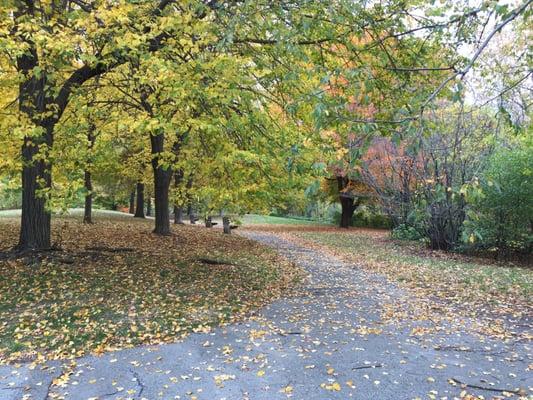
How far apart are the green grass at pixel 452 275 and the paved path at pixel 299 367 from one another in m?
2.63

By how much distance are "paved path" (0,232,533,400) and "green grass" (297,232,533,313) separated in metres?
2.63

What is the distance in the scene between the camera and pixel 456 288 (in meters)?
A: 9.51

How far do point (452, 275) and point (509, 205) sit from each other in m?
4.07

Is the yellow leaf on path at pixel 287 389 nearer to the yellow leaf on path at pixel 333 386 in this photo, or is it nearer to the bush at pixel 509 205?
the yellow leaf on path at pixel 333 386

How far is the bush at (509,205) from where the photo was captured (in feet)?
42.7

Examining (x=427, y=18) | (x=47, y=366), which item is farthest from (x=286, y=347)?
(x=427, y=18)

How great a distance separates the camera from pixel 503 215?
46.4 feet

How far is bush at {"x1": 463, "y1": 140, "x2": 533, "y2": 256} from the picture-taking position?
13.0 meters

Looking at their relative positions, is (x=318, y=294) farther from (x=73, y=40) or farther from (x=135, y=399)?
(x=73, y=40)

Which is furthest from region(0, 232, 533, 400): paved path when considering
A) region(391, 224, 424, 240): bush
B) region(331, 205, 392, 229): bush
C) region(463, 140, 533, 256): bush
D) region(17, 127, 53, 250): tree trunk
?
region(331, 205, 392, 229): bush

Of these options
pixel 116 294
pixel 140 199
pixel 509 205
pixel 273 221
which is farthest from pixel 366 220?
pixel 116 294

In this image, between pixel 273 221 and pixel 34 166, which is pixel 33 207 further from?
pixel 273 221

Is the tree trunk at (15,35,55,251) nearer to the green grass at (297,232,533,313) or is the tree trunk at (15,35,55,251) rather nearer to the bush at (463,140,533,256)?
the green grass at (297,232,533,313)

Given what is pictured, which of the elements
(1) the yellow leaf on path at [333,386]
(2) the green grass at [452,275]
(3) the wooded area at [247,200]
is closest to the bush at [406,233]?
(2) the green grass at [452,275]
